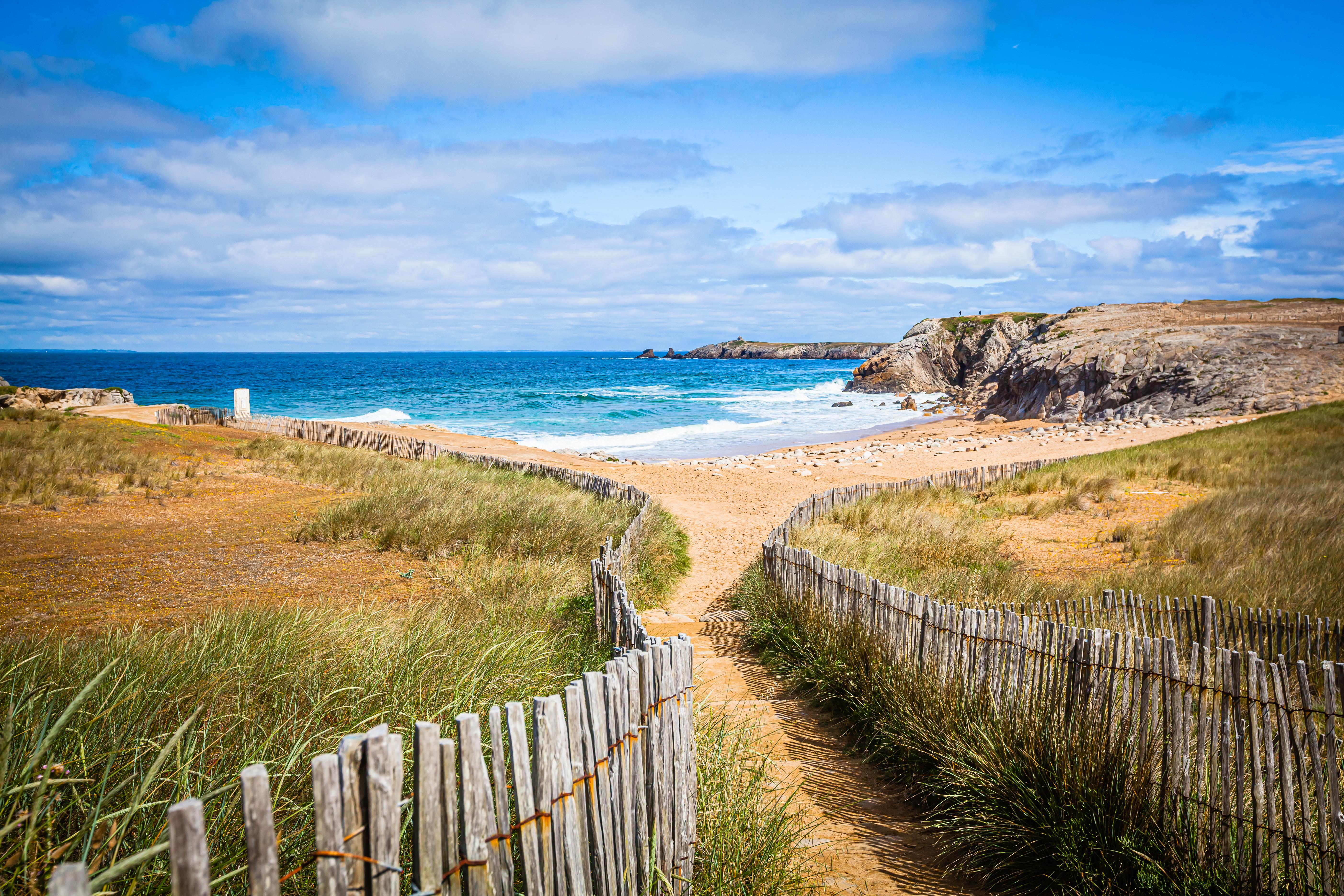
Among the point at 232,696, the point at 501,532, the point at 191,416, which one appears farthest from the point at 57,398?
the point at 232,696

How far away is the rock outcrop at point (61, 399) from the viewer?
67.8 ft

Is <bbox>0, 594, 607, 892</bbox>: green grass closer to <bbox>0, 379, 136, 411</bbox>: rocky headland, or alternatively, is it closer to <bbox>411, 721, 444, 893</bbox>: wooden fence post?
<bbox>411, 721, 444, 893</bbox>: wooden fence post

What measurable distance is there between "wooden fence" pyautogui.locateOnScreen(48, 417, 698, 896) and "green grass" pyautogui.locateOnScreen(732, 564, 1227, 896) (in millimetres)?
→ 1650

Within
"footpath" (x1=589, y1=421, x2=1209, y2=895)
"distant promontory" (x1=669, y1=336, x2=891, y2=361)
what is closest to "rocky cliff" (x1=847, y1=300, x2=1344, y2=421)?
"footpath" (x1=589, y1=421, x2=1209, y2=895)

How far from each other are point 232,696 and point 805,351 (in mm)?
188891

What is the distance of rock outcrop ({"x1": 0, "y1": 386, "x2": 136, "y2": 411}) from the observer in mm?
20656

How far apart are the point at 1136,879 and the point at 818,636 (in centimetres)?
294

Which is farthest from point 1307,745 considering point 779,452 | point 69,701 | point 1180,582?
point 779,452

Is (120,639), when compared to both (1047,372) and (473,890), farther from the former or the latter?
(1047,372)

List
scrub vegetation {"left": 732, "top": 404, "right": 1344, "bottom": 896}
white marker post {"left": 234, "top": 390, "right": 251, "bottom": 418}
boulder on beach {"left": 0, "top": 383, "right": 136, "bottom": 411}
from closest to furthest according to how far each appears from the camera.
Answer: scrub vegetation {"left": 732, "top": 404, "right": 1344, "bottom": 896}
boulder on beach {"left": 0, "top": 383, "right": 136, "bottom": 411}
white marker post {"left": 234, "top": 390, "right": 251, "bottom": 418}

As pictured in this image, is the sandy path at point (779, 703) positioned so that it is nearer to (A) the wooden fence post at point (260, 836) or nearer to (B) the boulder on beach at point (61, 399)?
(A) the wooden fence post at point (260, 836)

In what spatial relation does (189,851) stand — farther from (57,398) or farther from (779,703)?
(57,398)

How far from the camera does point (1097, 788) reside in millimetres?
3535

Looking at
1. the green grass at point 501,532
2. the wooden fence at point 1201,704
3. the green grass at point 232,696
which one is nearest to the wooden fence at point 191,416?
the green grass at point 501,532
